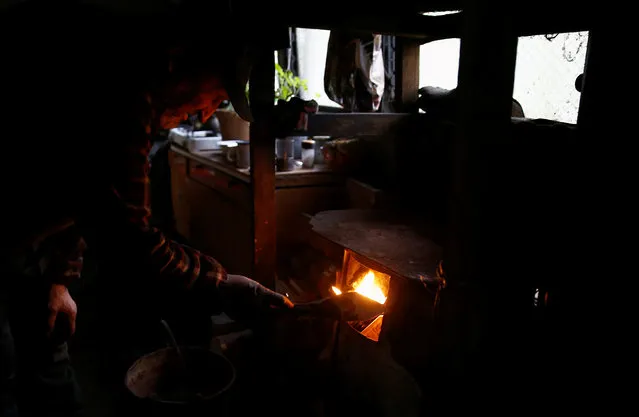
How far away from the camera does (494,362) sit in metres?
2.09

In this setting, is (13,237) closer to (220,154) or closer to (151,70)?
(151,70)

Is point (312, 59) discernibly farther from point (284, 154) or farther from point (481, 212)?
point (481, 212)

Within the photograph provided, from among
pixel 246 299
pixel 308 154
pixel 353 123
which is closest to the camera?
pixel 246 299

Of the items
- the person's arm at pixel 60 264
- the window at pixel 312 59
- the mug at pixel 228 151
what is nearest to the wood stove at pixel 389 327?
the person's arm at pixel 60 264

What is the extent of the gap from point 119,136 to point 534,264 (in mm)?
1966

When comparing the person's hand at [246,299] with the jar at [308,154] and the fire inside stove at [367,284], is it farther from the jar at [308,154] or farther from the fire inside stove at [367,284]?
the jar at [308,154]

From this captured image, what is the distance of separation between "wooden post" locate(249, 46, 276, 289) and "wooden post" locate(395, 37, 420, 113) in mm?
1539

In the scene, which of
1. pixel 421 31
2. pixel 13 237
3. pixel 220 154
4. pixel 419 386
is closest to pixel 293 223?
pixel 220 154

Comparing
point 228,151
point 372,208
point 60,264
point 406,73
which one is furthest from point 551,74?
point 60,264

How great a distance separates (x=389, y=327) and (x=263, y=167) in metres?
1.37

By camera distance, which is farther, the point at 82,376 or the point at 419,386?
the point at 82,376

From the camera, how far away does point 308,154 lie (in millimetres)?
5426

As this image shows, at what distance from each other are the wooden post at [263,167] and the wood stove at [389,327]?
418 millimetres

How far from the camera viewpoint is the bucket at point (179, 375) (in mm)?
2842
